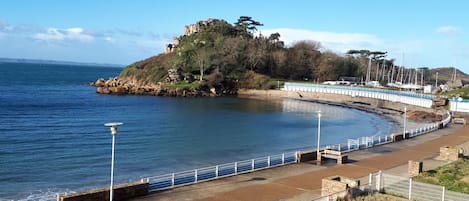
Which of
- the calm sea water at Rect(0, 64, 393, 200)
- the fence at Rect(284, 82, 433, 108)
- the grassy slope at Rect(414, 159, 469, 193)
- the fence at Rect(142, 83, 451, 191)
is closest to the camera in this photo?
the grassy slope at Rect(414, 159, 469, 193)

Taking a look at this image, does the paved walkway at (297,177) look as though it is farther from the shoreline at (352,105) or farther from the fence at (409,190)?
the shoreline at (352,105)

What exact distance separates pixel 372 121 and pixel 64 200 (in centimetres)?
6100

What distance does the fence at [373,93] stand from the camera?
85369 mm

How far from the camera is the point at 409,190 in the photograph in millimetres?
19297

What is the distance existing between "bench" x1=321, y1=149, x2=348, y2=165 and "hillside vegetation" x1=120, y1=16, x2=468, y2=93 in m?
89.2

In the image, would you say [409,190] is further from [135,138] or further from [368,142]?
[135,138]

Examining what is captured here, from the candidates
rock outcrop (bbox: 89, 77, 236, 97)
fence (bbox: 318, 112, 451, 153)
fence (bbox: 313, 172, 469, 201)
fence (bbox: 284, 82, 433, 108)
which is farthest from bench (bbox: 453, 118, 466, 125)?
rock outcrop (bbox: 89, 77, 236, 97)

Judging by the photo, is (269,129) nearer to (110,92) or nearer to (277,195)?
(277,195)

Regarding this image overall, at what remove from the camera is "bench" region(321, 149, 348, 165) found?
2951 cm

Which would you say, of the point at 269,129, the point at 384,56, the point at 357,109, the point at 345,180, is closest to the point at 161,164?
the point at 345,180

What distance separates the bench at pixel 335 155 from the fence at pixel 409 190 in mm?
7233

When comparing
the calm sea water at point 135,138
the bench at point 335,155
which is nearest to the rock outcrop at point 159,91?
the calm sea water at point 135,138

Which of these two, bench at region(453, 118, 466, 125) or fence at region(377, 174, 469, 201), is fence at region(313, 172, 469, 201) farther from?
bench at region(453, 118, 466, 125)

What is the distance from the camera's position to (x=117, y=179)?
29375 mm
